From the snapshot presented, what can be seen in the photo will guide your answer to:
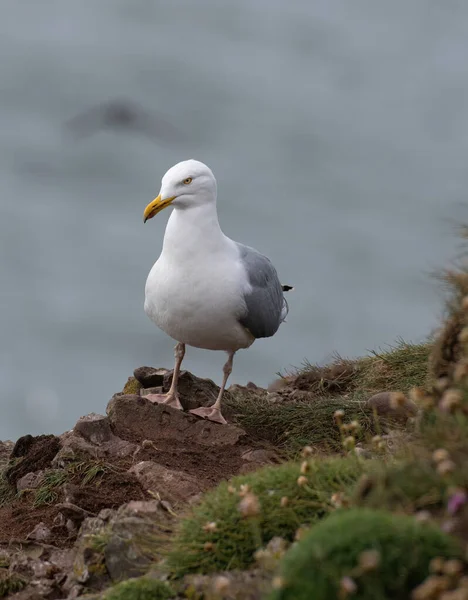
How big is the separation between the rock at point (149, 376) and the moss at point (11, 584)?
474 cm

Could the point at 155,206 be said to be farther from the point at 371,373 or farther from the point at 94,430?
the point at 371,373

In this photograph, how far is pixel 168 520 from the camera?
641cm

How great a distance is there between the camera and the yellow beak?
398 inches

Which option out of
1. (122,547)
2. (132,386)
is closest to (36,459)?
(132,386)

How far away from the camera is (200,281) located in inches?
Answer: 401

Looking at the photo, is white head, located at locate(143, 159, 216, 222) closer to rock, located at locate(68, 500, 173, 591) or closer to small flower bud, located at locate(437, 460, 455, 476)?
rock, located at locate(68, 500, 173, 591)

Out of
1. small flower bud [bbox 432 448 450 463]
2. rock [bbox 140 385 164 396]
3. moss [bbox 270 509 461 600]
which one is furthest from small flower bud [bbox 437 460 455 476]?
rock [bbox 140 385 164 396]

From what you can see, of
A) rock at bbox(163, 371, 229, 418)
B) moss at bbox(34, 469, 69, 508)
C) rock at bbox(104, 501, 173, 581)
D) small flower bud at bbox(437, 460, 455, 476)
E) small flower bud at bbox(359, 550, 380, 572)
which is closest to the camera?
small flower bud at bbox(359, 550, 380, 572)

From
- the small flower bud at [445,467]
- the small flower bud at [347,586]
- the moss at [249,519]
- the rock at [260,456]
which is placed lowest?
the small flower bud at [347,586]

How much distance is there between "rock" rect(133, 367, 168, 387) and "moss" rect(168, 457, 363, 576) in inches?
217

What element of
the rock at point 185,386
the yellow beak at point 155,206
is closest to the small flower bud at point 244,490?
the yellow beak at point 155,206

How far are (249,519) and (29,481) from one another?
3801 millimetres

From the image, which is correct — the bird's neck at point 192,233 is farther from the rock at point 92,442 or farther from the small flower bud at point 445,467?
the small flower bud at point 445,467

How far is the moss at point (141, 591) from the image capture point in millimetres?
5367
